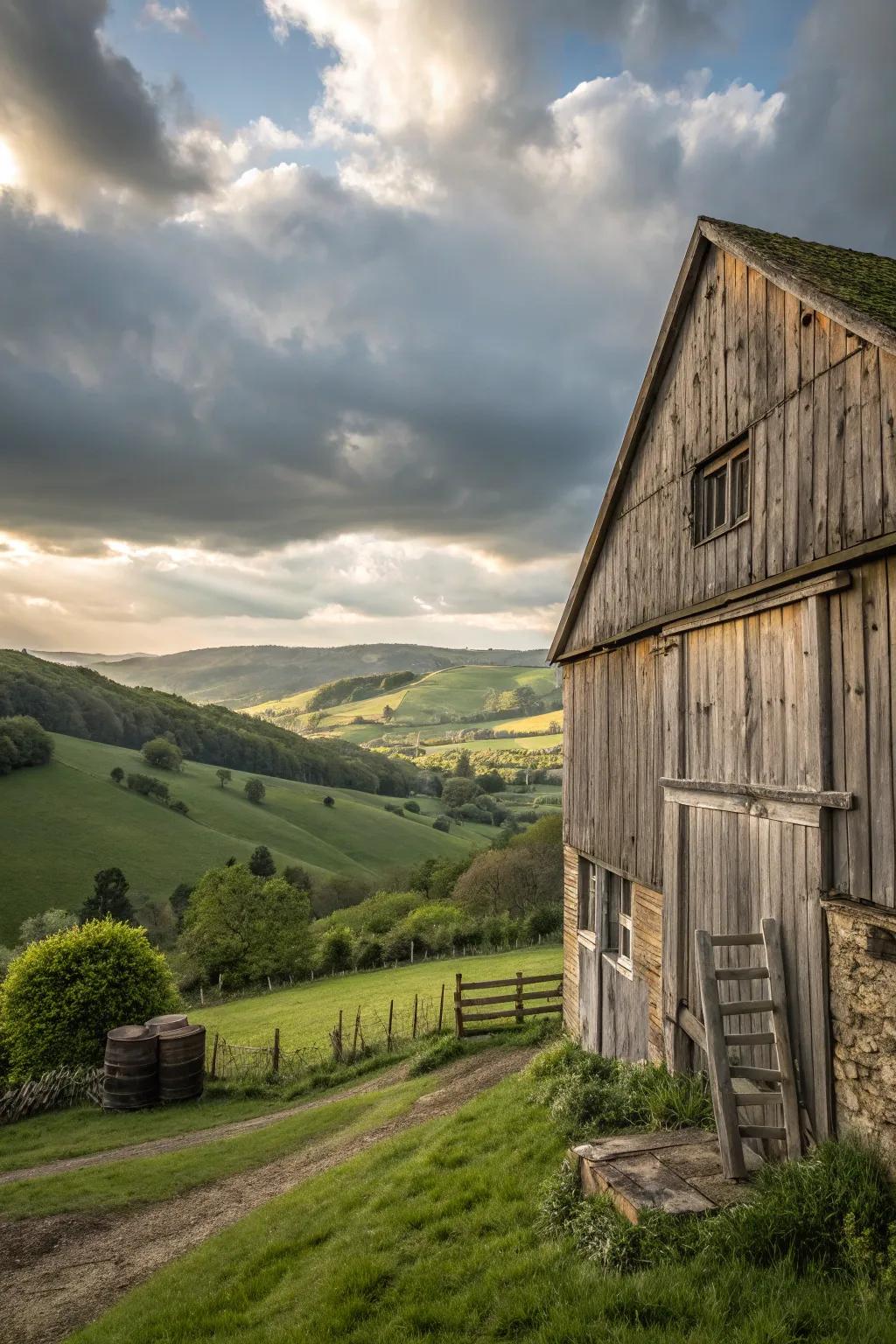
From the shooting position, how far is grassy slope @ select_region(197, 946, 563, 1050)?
28.4 metres

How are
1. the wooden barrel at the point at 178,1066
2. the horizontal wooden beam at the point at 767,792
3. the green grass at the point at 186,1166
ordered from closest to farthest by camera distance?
the horizontal wooden beam at the point at 767,792 < the green grass at the point at 186,1166 < the wooden barrel at the point at 178,1066

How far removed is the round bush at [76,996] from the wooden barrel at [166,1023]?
2.29m

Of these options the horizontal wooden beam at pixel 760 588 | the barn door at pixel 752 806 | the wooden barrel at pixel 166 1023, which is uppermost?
the horizontal wooden beam at pixel 760 588

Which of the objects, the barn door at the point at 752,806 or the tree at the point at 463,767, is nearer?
the barn door at the point at 752,806

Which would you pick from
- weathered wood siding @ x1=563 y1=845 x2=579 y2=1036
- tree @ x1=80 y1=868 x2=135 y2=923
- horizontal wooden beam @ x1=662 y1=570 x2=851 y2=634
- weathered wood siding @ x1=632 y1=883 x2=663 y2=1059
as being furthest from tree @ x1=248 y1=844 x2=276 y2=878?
horizontal wooden beam @ x1=662 y1=570 x2=851 y2=634

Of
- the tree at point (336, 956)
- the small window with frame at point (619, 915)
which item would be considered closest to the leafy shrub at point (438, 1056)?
the small window with frame at point (619, 915)

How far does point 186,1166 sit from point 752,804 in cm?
1260

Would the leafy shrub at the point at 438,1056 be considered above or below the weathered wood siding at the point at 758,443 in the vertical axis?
below

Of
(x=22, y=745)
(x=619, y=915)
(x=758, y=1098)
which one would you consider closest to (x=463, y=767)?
(x=22, y=745)

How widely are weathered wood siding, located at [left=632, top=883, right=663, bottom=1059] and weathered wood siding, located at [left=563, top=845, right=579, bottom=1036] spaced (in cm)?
306

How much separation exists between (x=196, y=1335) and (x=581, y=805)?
870 cm

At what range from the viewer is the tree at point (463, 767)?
455 ft

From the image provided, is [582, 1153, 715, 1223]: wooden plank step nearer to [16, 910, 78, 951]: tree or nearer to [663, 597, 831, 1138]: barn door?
[663, 597, 831, 1138]: barn door

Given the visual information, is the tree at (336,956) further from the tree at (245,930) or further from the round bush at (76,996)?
the round bush at (76,996)
